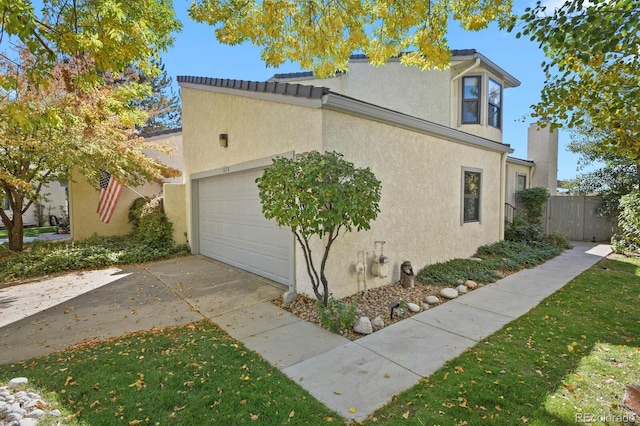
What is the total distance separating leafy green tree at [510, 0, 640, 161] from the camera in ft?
7.74

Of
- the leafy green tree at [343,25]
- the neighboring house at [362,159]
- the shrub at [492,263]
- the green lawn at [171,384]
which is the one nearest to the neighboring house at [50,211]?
the neighboring house at [362,159]

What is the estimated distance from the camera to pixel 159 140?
12539mm

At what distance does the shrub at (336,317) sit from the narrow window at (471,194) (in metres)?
5.18

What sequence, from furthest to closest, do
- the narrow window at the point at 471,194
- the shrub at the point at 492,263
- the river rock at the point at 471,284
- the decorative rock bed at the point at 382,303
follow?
the narrow window at the point at 471,194, the shrub at the point at 492,263, the river rock at the point at 471,284, the decorative rock bed at the point at 382,303

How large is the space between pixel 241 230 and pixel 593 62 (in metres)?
6.51

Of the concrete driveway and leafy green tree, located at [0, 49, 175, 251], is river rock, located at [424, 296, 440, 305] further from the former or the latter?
leafy green tree, located at [0, 49, 175, 251]

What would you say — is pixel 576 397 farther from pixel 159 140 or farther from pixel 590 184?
pixel 159 140

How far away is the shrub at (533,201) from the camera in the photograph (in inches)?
Answer: 472

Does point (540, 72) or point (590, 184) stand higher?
point (540, 72)

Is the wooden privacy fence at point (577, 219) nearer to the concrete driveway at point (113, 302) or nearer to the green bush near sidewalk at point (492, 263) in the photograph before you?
the green bush near sidewalk at point (492, 263)

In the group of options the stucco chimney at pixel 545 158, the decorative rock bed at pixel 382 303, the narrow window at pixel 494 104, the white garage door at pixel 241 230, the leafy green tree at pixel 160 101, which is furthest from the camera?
the leafy green tree at pixel 160 101

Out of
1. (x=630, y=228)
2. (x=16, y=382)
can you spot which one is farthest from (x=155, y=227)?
(x=630, y=228)

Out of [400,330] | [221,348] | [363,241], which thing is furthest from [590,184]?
[221,348]

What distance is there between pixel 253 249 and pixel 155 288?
2077mm
